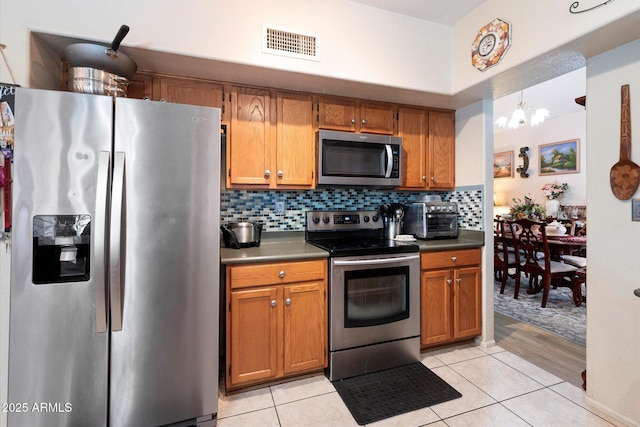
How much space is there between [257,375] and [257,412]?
204mm

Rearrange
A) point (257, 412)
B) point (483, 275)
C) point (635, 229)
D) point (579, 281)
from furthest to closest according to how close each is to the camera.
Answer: point (579, 281) → point (483, 275) → point (257, 412) → point (635, 229)

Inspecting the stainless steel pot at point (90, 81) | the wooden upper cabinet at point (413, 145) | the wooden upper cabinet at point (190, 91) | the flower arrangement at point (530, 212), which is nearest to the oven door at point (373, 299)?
the wooden upper cabinet at point (413, 145)

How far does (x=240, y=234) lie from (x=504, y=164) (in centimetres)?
711

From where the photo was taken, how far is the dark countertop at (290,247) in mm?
1893

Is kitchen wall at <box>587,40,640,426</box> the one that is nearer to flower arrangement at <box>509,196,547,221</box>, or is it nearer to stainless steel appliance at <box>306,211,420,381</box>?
stainless steel appliance at <box>306,211,420,381</box>

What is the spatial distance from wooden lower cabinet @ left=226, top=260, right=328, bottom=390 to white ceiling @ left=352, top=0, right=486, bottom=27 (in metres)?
1.90

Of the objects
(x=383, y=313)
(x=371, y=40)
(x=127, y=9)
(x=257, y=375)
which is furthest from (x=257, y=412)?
(x=371, y=40)

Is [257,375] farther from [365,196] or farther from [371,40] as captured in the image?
[371,40]

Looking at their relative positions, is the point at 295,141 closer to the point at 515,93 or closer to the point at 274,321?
the point at 274,321

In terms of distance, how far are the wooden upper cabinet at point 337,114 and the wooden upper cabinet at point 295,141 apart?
0.31 ft

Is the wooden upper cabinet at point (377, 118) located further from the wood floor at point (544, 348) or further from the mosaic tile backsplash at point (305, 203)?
the wood floor at point (544, 348)

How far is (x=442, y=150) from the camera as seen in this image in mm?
2820

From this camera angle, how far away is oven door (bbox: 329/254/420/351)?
2057mm

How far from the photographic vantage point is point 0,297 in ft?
4.68
